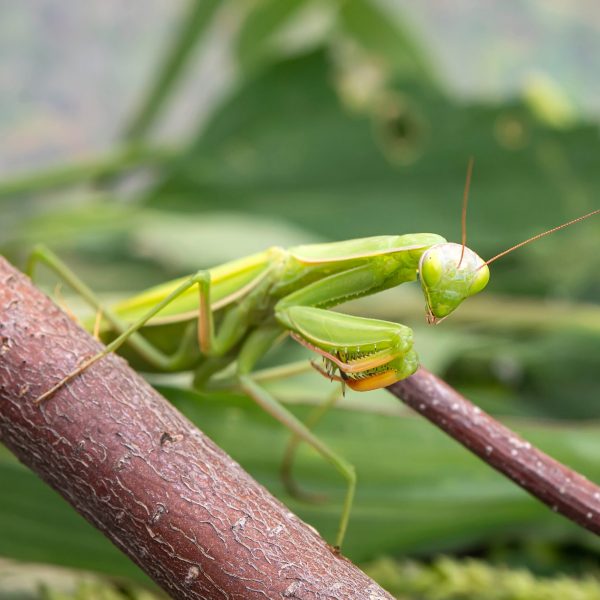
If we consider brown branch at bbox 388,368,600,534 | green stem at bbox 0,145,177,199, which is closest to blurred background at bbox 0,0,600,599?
green stem at bbox 0,145,177,199

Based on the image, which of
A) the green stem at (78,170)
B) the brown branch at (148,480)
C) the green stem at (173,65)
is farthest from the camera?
the green stem at (173,65)

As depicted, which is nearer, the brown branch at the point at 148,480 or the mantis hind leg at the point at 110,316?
the brown branch at the point at 148,480

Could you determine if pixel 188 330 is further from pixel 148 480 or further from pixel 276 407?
pixel 148 480

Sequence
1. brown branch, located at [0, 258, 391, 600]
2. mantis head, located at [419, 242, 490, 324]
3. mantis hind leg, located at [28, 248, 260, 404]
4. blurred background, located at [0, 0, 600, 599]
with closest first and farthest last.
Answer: brown branch, located at [0, 258, 391, 600] → mantis head, located at [419, 242, 490, 324] → mantis hind leg, located at [28, 248, 260, 404] → blurred background, located at [0, 0, 600, 599]

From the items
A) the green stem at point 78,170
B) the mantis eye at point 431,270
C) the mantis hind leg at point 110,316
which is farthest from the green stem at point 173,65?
the mantis eye at point 431,270

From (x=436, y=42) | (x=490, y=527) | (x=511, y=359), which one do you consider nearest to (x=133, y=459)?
(x=490, y=527)

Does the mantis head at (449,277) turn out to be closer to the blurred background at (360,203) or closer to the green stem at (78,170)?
the blurred background at (360,203)

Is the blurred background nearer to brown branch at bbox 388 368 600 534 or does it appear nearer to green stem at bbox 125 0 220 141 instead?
green stem at bbox 125 0 220 141

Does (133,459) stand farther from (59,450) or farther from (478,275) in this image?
(478,275)
